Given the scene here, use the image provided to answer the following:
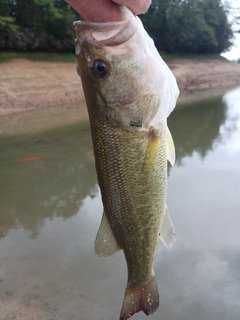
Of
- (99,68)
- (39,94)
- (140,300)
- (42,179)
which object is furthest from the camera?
(39,94)

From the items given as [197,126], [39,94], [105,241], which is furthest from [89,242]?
[39,94]

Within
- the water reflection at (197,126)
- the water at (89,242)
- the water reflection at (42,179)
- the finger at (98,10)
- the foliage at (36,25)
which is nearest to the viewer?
the finger at (98,10)

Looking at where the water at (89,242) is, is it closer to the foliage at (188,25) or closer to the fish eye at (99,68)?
the fish eye at (99,68)

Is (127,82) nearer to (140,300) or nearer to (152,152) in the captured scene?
(152,152)

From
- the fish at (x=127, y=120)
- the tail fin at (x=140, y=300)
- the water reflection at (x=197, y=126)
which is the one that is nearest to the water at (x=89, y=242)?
the water reflection at (x=197, y=126)

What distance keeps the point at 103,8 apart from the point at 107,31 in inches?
4.5

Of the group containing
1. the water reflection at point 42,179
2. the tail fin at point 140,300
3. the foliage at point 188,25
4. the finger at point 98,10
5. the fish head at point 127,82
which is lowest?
the foliage at point 188,25

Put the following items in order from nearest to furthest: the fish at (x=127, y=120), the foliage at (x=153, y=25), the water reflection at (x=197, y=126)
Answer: the fish at (x=127, y=120), the water reflection at (x=197, y=126), the foliage at (x=153, y=25)

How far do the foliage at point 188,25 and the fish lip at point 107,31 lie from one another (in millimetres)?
30744

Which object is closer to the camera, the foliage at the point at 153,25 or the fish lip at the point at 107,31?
the fish lip at the point at 107,31

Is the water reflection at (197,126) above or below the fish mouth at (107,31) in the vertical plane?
below

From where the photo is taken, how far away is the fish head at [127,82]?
1.68 m

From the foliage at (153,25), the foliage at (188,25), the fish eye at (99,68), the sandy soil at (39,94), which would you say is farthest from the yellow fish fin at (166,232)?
the foliage at (188,25)

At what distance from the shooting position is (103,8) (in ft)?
4.83
